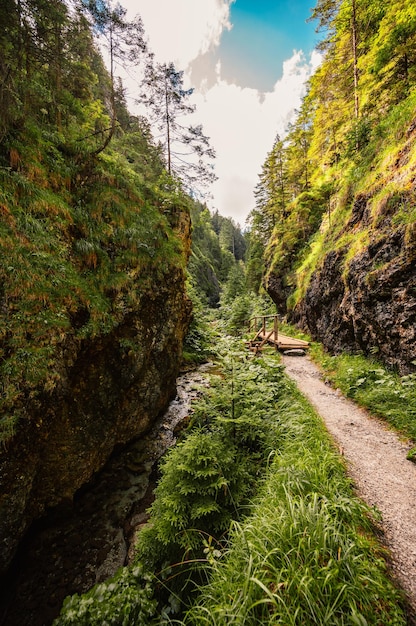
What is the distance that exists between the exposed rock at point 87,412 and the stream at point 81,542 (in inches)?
21.7

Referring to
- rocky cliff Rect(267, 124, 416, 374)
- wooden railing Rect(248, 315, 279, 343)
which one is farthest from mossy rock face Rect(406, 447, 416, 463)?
wooden railing Rect(248, 315, 279, 343)

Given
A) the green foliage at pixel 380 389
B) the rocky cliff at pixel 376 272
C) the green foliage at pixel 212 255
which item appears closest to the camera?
A: the green foliage at pixel 380 389

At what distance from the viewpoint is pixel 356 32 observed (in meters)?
13.4

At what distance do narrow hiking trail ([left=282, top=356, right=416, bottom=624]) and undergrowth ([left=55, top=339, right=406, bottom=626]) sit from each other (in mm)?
234

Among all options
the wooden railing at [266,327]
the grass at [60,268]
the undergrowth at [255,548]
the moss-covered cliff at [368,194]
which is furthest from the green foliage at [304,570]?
the wooden railing at [266,327]

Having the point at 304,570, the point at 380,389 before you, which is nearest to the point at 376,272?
the point at 380,389

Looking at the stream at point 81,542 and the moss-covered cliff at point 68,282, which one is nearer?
the stream at point 81,542

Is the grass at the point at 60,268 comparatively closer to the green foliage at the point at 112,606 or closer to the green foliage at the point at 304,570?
the green foliage at the point at 112,606

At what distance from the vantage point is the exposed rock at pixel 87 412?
413 centimetres

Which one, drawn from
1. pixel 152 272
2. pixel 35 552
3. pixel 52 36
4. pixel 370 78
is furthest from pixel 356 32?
pixel 35 552

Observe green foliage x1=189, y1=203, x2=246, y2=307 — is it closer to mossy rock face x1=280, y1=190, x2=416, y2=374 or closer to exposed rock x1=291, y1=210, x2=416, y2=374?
mossy rock face x1=280, y1=190, x2=416, y2=374

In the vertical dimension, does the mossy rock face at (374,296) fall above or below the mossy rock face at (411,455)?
above

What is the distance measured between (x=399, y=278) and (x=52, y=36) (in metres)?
13.4

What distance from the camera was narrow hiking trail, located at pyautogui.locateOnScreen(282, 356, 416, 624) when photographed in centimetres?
279
